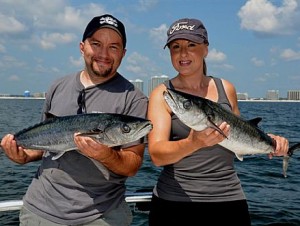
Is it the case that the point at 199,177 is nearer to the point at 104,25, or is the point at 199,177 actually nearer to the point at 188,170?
the point at 188,170

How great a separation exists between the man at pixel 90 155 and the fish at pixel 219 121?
26.6 inches

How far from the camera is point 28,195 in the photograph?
14.3 feet

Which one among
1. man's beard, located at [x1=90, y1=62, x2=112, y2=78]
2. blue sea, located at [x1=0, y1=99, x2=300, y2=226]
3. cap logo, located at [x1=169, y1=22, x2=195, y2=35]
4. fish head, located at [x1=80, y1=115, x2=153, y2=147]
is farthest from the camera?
blue sea, located at [x1=0, y1=99, x2=300, y2=226]

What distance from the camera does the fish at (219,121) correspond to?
12.7 ft

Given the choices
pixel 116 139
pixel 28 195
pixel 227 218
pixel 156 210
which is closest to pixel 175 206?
pixel 156 210

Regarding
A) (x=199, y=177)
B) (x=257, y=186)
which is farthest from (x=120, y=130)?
(x=257, y=186)

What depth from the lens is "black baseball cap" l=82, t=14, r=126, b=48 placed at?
445 cm

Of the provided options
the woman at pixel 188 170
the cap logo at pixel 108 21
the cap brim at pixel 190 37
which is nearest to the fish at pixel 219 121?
the woman at pixel 188 170

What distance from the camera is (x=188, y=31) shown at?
13.9 ft

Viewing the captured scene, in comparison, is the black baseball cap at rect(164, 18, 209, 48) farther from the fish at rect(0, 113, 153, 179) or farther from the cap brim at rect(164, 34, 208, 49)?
the fish at rect(0, 113, 153, 179)

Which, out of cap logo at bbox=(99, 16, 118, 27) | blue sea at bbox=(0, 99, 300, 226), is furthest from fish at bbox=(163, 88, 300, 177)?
blue sea at bbox=(0, 99, 300, 226)

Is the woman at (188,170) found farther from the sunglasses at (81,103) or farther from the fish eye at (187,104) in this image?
the sunglasses at (81,103)

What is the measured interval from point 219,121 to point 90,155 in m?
1.44

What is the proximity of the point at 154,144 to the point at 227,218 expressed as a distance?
1217 mm
